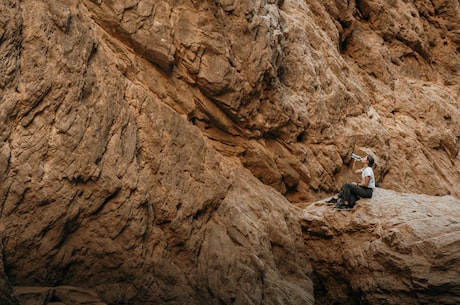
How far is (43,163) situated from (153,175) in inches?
74.1

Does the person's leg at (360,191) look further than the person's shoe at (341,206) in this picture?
Yes

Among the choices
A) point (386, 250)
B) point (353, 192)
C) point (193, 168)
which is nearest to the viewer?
point (193, 168)

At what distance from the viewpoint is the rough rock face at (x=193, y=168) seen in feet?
21.9

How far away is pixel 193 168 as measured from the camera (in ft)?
28.8

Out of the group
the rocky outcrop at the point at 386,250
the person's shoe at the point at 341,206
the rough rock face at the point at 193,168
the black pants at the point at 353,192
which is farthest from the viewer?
the black pants at the point at 353,192

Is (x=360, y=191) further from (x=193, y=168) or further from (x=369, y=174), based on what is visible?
(x=193, y=168)

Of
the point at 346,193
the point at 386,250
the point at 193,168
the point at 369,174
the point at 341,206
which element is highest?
the point at 193,168

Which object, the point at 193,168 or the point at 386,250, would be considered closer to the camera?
the point at 193,168

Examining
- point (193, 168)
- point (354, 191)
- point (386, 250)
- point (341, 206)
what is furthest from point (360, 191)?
point (193, 168)

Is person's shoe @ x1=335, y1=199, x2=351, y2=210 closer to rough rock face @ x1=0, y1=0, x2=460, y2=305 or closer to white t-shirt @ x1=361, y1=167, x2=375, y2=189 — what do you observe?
rough rock face @ x1=0, y1=0, x2=460, y2=305

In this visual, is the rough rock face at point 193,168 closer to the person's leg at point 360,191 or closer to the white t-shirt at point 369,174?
the person's leg at point 360,191

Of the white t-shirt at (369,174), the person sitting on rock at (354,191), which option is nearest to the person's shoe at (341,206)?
the person sitting on rock at (354,191)

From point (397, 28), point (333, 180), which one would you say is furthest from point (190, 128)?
point (397, 28)

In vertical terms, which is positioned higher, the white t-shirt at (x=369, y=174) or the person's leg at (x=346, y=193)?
the white t-shirt at (x=369, y=174)
